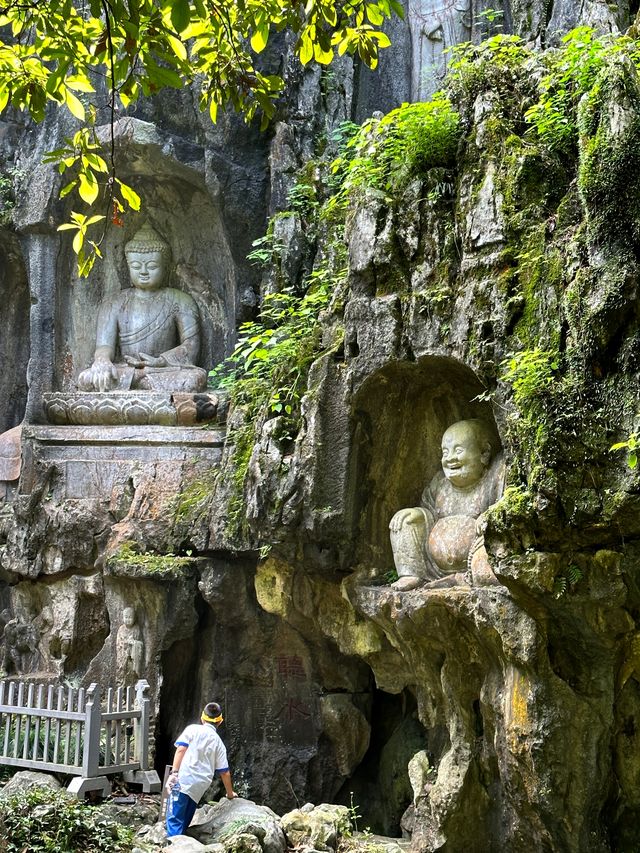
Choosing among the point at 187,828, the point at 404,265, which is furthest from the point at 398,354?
the point at 187,828

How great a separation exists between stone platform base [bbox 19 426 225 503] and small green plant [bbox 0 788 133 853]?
3.44 meters

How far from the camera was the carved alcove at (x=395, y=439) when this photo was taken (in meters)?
8.10

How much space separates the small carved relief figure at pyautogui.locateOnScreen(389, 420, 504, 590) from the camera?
7742 millimetres

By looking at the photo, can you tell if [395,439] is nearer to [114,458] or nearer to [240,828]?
[240,828]

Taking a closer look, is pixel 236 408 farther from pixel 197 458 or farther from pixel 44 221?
pixel 44 221

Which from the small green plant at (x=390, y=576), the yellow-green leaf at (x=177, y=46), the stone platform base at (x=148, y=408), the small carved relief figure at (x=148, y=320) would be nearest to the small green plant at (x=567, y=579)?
the small green plant at (x=390, y=576)

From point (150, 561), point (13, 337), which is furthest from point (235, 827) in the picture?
point (13, 337)

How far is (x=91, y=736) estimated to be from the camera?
8336 mm

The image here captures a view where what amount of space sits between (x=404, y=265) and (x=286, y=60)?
4883 mm

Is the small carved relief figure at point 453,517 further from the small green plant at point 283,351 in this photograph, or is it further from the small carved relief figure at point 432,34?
the small carved relief figure at point 432,34

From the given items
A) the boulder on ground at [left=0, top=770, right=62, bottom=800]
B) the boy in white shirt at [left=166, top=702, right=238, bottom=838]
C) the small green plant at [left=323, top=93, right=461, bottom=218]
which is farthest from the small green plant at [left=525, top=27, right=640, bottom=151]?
the boulder on ground at [left=0, top=770, right=62, bottom=800]

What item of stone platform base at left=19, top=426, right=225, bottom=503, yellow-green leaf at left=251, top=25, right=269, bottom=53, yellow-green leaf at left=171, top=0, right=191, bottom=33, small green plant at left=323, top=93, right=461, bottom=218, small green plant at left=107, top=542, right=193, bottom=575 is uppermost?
small green plant at left=323, top=93, right=461, bottom=218

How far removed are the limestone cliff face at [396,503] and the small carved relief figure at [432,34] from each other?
0.83m

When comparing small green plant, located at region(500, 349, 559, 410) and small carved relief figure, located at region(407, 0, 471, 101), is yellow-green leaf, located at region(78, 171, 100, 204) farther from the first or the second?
small carved relief figure, located at region(407, 0, 471, 101)
